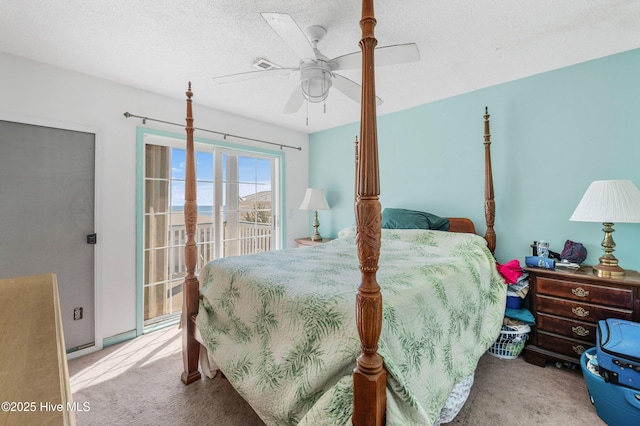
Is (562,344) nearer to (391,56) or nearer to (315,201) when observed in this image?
(391,56)

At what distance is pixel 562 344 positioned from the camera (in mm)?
2121

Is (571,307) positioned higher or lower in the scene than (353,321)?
lower

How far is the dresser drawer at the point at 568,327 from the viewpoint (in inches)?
78.8

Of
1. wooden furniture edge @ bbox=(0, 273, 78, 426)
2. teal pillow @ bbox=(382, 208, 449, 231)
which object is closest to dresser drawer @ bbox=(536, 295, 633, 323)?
teal pillow @ bbox=(382, 208, 449, 231)

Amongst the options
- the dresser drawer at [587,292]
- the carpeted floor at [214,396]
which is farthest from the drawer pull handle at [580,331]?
the carpeted floor at [214,396]

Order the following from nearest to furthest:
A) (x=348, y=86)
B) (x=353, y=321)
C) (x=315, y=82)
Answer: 1. (x=353, y=321)
2. (x=315, y=82)
3. (x=348, y=86)


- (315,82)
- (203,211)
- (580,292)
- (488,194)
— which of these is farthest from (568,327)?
(203,211)

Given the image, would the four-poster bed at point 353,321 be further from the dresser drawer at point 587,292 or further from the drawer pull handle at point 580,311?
the drawer pull handle at point 580,311

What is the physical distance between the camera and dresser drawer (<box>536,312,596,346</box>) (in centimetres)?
200

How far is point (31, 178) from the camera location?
7.39 ft

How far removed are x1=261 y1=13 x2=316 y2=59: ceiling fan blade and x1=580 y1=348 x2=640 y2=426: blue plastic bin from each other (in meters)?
2.54

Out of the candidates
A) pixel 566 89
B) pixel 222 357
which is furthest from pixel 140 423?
→ pixel 566 89

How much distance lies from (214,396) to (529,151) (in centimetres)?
328

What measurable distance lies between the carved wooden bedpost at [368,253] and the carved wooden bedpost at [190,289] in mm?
1454
